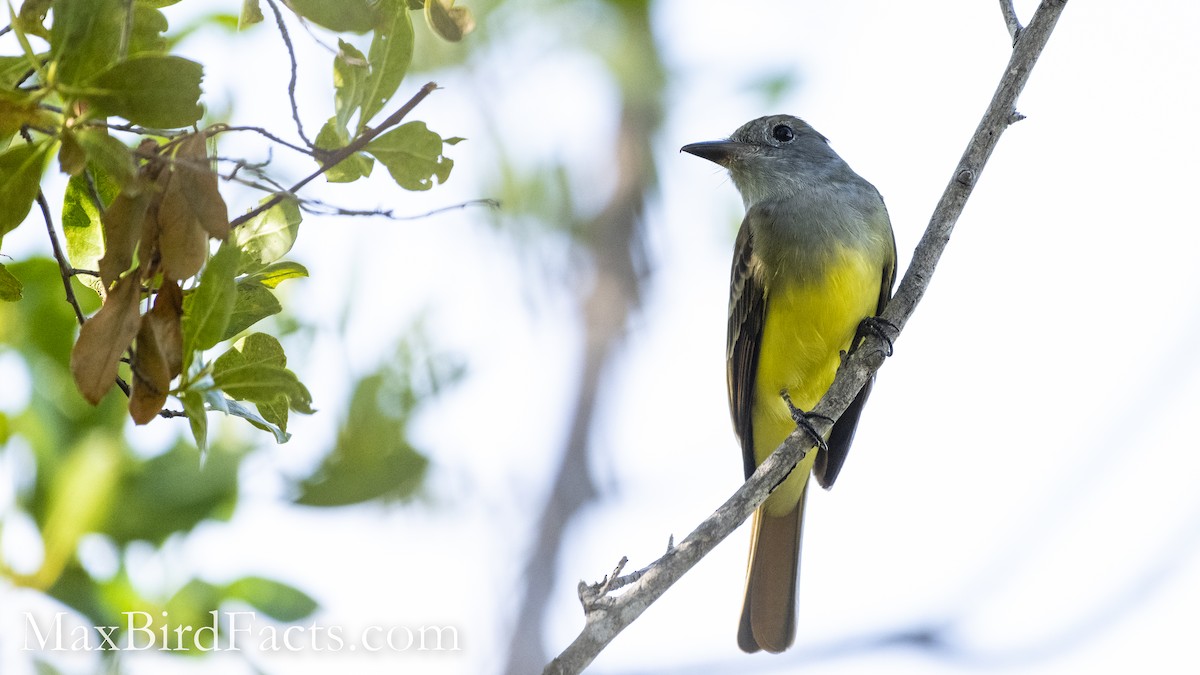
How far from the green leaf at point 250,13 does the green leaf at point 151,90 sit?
0.43 meters

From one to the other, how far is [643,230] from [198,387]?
19.5 ft

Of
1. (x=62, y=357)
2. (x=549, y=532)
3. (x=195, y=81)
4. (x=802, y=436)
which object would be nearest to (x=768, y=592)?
(x=802, y=436)

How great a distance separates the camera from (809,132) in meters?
5.03

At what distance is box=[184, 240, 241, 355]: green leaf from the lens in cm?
145

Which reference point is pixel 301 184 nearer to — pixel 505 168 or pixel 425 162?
pixel 425 162

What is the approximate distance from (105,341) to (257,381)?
0.19 metres

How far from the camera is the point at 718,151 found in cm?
478

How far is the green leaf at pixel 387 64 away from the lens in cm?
165

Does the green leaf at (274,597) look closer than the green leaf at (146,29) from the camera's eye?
No

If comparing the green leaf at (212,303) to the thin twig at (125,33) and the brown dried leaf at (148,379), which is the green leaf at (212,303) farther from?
the thin twig at (125,33)

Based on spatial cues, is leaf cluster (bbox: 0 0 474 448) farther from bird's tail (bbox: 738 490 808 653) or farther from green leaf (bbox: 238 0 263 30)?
bird's tail (bbox: 738 490 808 653)

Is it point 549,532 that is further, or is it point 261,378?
point 549,532

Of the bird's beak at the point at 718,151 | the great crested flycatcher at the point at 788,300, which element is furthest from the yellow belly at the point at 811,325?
the bird's beak at the point at 718,151

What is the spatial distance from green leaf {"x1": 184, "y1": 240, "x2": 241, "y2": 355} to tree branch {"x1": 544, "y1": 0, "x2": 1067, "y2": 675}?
80cm
